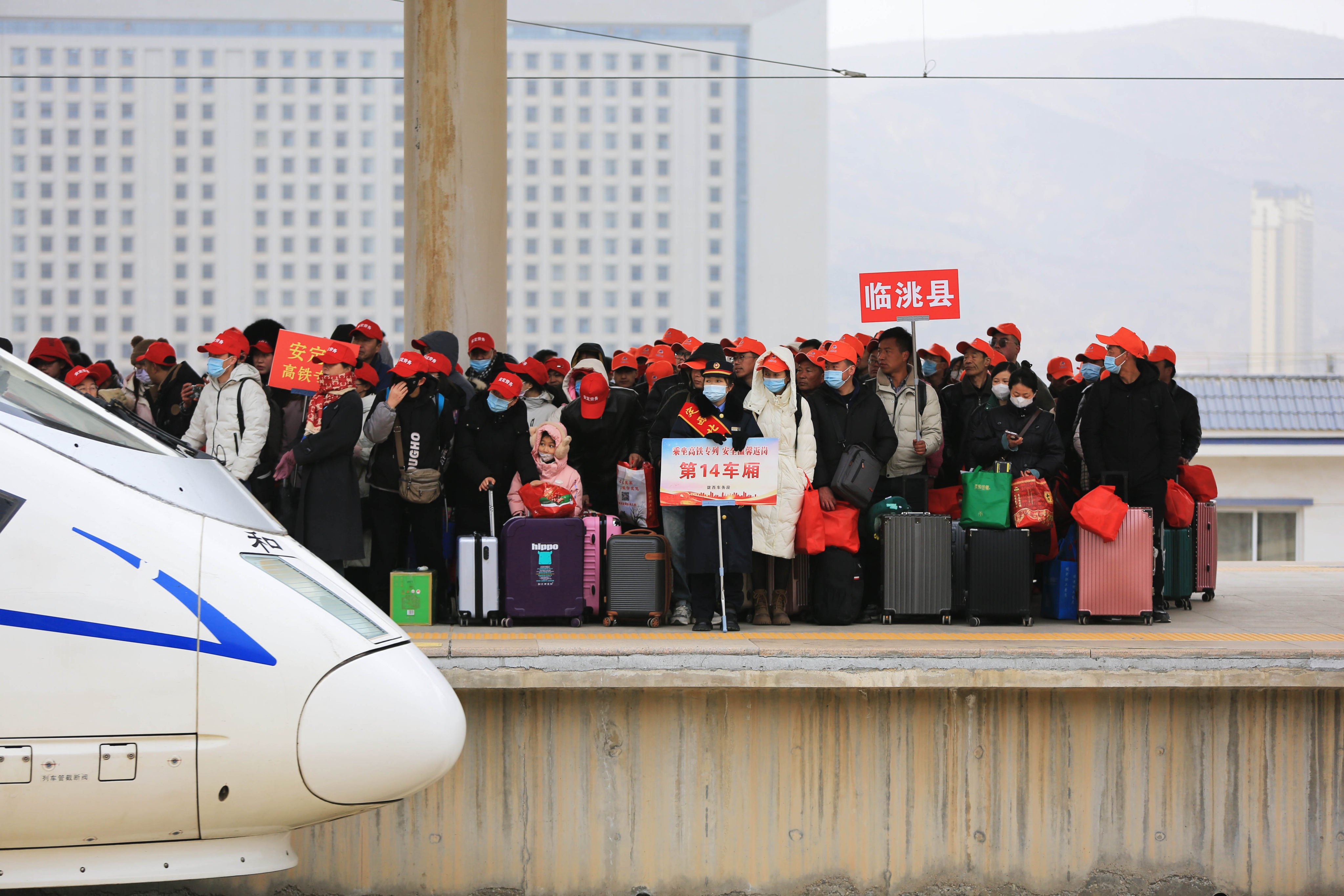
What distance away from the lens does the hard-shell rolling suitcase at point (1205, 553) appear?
1058 cm

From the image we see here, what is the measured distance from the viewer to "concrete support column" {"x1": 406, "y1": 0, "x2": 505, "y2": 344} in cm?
1254

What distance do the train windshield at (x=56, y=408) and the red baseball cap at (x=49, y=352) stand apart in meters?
5.22

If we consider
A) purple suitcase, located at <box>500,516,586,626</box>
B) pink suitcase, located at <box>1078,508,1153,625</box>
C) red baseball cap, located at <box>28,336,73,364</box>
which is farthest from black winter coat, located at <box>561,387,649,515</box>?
red baseball cap, located at <box>28,336,73,364</box>

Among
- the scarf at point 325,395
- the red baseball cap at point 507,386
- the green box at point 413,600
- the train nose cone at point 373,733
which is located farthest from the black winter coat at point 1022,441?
the train nose cone at point 373,733

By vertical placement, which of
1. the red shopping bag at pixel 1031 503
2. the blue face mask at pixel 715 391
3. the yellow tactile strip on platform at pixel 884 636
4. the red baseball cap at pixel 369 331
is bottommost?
the yellow tactile strip on platform at pixel 884 636

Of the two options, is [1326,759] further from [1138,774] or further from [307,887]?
[307,887]

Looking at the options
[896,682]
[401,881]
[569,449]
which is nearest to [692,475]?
[569,449]

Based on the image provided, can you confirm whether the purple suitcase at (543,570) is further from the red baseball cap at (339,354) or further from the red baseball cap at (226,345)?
the red baseball cap at (226,345)

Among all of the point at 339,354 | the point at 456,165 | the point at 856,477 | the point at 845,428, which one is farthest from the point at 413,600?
the point at 456,165

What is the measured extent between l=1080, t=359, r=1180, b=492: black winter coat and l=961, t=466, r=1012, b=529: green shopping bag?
1.09 m

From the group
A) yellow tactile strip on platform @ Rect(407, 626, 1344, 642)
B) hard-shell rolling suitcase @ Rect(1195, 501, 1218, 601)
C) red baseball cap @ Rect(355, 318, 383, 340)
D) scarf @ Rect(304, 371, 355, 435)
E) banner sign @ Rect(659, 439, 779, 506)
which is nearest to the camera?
yellow tactile strip on platform @ Rect(407, 626, 1344, 642)

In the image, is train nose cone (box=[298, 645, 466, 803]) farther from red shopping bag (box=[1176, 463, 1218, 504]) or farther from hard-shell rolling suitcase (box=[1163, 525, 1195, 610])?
red shopping bag (box=[1176, 463, 1218, 504])

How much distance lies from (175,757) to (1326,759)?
616 centimetres

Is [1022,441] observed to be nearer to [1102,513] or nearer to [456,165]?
[1102,513]
